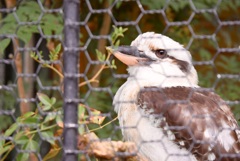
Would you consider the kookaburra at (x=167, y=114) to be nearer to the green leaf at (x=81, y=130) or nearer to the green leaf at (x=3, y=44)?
the green leaf at (x=81, y=130)

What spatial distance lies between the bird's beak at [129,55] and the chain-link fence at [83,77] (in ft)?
0.08

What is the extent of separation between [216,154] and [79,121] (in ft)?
1.40

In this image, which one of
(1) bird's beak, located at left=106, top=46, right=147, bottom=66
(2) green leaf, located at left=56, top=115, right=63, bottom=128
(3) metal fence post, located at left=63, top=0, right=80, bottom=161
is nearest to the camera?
(3) metal fence post, located at left=63, top=0, right=80, bottom=161

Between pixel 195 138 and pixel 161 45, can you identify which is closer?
pixel 195 138

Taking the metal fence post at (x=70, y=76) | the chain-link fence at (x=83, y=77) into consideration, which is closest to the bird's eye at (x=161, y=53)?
the chain-link fence at (x=83, y=77)

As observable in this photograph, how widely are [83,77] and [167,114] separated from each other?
0.47 metres

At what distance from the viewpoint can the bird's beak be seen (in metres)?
2.37

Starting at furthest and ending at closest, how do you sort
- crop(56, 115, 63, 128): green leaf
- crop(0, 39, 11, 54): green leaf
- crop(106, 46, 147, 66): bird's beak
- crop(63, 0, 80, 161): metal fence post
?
crop(0, 39, 11, 54): green leaf, crop(106, 46, 147, 66): bird's beak, crop(56, 115, 63, 128): green leaf, crop(63, 0, 80, 161): metal fence post

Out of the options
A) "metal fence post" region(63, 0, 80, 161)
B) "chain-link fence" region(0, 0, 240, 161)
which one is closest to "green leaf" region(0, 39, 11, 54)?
"chain-link fence" region(0, 0, 240, 161)

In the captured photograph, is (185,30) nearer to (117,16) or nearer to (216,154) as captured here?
(117,16)

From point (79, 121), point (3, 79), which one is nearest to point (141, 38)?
point (79, 121)

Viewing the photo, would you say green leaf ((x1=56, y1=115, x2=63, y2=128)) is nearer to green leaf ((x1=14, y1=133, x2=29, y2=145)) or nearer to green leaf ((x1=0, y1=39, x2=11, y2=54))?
green leaf ((x1=14, y1=133, x2=29, y2=145))

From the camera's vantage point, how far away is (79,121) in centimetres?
215

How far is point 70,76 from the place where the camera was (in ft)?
6.45
